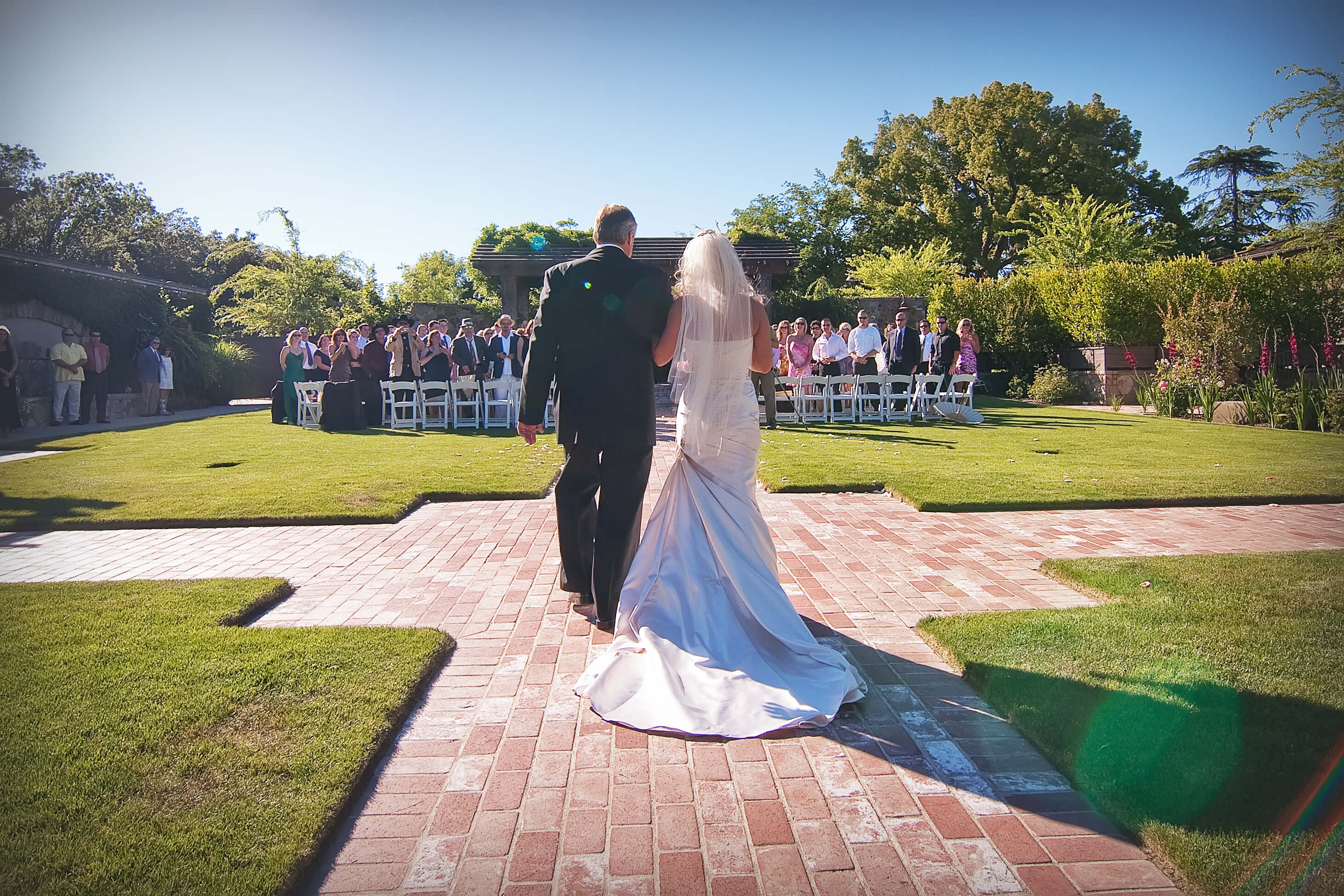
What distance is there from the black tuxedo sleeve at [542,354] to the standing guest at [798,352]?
11.6 meters

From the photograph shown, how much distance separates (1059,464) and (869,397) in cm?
594

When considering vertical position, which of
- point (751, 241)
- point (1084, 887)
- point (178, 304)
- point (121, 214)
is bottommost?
point (1084, 887)

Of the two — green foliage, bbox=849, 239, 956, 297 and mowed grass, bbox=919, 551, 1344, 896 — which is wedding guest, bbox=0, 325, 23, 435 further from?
green foliage, bbox=849, 239, 956, 297

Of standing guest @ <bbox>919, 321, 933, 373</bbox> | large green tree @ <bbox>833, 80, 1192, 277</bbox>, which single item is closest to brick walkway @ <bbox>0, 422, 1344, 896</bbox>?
standing guest @ <bbox>919, 321, 933, 373</bbox>

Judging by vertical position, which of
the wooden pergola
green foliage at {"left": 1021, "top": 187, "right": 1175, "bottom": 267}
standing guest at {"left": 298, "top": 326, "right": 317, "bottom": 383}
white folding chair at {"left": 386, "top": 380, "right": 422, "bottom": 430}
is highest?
green foliage at {"left": 1021, "top": 187, "right": 1175, "bottom": 267}

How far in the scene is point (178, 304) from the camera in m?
26.1

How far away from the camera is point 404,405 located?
612 inches

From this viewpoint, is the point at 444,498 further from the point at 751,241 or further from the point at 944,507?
the point at 751,241

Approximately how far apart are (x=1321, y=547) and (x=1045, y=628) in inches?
128

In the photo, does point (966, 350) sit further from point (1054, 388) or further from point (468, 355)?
point (468, 355)

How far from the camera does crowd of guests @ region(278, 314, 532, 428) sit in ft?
51.0

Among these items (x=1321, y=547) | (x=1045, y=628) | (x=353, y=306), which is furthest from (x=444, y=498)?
(x=353, y=306)

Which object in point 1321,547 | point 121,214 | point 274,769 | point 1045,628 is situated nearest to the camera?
point 274,769

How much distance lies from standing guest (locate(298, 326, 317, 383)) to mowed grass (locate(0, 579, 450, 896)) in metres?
13.7
